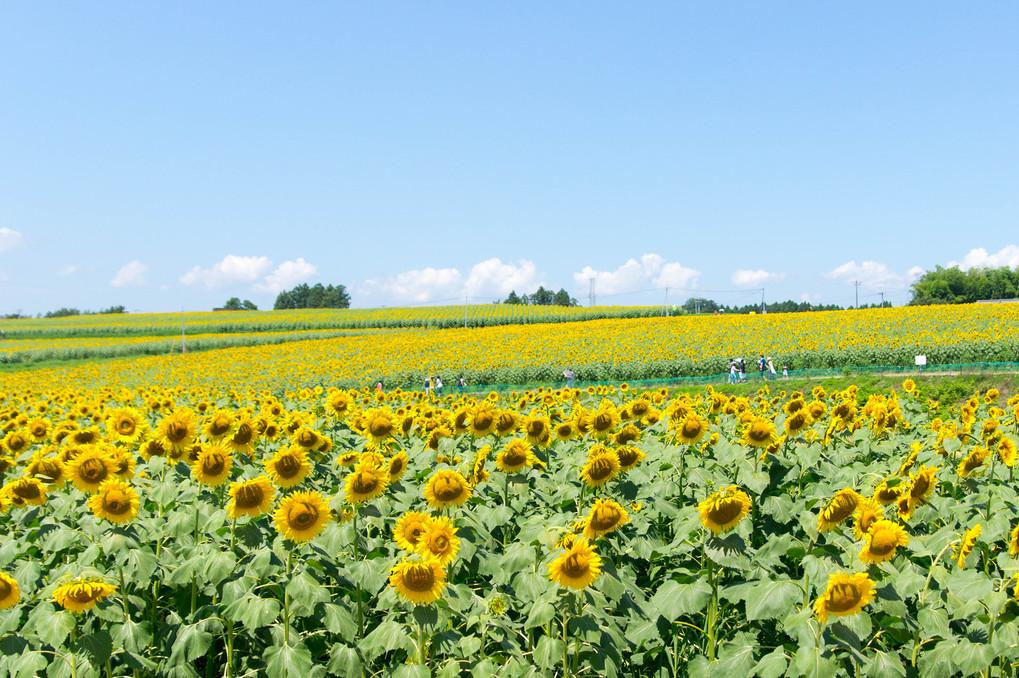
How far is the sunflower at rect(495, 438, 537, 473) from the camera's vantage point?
12.8ft

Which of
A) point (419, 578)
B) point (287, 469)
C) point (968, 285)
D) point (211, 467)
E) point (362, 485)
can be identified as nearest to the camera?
point (419, 578)

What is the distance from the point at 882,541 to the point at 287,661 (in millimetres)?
2891

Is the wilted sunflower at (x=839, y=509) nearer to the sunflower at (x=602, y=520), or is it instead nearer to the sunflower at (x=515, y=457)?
the sunflower at (x=602, y=520)

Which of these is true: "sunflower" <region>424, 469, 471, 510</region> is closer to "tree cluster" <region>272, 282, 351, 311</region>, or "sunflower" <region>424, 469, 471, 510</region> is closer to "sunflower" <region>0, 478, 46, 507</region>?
"sunflower" <region>0, 478, 46, 507</region>

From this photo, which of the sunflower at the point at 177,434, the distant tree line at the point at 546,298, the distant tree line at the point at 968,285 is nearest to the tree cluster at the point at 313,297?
the distant tree line at the point at 546,298

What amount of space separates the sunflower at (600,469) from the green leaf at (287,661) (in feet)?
5.78

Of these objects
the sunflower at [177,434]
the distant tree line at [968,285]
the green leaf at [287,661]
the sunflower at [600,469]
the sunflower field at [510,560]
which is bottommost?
the green leaf at [287,661]

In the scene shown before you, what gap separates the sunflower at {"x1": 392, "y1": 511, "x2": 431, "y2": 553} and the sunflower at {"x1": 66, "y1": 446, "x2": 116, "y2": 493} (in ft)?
6.97

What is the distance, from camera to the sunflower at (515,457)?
3.91 m

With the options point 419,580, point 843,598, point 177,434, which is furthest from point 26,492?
point 843,598

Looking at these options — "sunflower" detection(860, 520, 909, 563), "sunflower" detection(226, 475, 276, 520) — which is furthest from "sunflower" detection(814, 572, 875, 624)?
"sunflower" detection(226, 475, 276, 520)

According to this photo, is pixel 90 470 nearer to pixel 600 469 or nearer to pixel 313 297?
pixel 600 469

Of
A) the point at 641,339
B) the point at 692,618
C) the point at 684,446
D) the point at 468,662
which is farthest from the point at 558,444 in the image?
the point at 641,339

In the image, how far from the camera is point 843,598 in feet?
8.71
